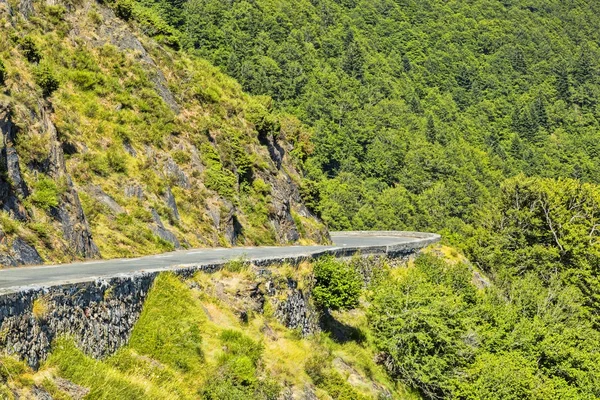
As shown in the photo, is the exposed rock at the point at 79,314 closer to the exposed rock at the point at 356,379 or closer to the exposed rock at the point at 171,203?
the exposed rock at the point at 356,379

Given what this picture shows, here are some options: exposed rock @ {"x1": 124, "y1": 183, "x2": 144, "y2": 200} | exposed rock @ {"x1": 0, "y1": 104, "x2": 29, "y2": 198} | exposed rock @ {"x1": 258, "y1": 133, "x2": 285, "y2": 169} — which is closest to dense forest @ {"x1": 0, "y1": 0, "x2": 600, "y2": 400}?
exposed rock @ {"x1": 258, "y1": 133, "x2": 285, "y2": 169}

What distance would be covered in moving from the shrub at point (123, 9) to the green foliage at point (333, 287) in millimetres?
23150

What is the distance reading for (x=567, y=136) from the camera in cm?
18675

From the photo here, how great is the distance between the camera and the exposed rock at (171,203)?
99.4ft

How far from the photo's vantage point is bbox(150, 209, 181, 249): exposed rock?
2755 cm

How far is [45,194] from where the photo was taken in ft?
72.3

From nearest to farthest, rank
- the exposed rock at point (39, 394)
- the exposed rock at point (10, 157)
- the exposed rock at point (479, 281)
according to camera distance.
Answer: the exposed rock at point (39, 394)
the exposed rock at point (10, 157)
the exposed rock at point (479, 281)

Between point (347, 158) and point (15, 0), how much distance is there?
113 metres

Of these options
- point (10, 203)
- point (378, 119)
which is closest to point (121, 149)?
point (10, 203)

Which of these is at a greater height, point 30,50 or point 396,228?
point 30,50

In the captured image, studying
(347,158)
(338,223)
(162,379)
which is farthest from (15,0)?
(347,158)

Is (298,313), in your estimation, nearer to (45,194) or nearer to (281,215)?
(45,194)

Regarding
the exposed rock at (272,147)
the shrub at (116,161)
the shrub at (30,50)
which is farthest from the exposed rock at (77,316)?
the exposed rock at (272,147)

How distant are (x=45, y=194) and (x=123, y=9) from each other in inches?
820
